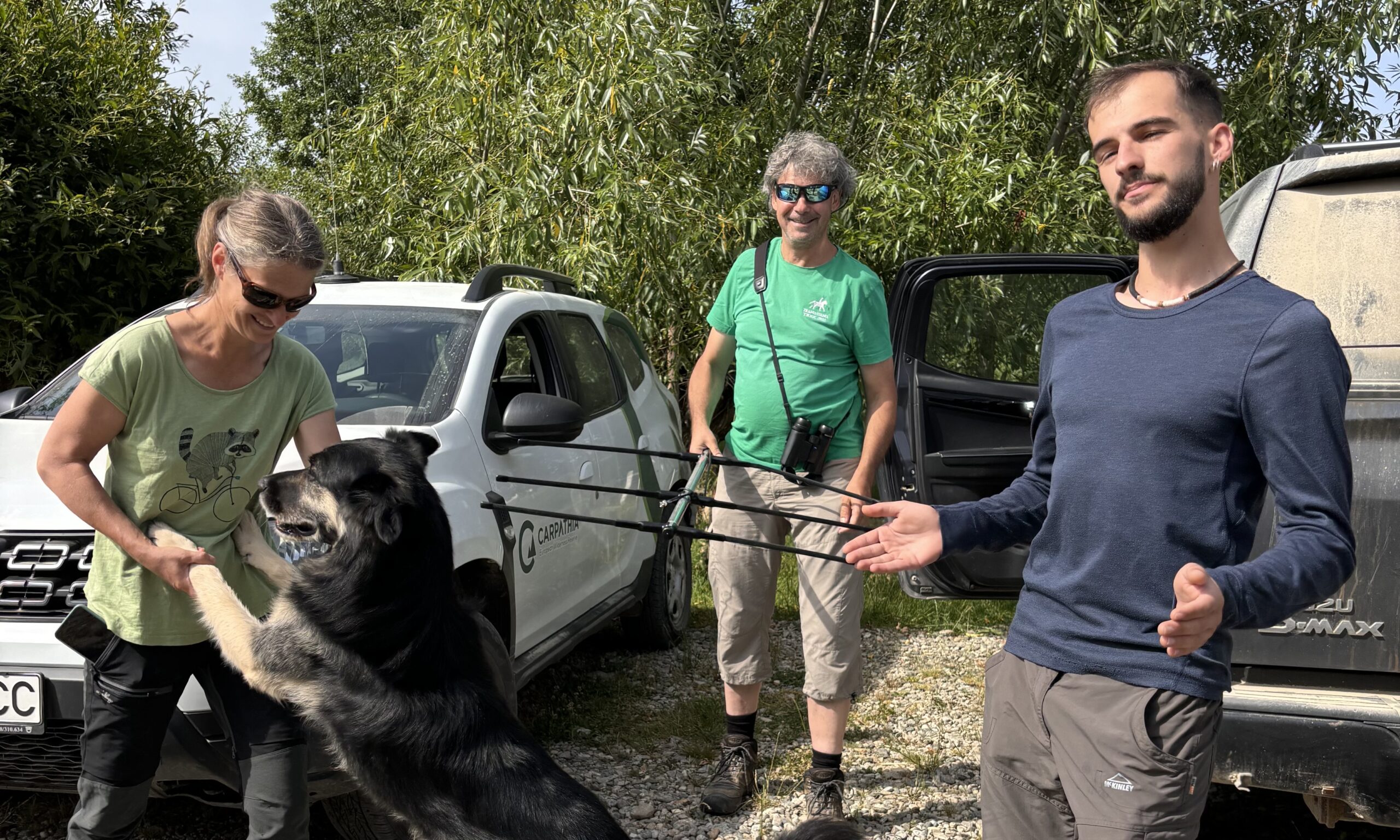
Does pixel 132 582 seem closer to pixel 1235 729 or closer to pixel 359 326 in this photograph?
pixel 359 326

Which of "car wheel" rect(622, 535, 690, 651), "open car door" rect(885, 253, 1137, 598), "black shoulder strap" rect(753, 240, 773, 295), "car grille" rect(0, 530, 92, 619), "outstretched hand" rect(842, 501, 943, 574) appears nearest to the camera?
"outstretched hand" rect(842, 501, 943, 574)

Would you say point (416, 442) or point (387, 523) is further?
point (416, 442)

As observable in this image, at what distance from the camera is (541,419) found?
12.9 feet

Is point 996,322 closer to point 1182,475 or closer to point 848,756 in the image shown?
point 848,756

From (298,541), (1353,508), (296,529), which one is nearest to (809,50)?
(1353,508)

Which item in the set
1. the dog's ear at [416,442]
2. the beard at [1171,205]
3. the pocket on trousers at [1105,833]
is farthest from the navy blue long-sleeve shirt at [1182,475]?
the dog's ear at [416,442]

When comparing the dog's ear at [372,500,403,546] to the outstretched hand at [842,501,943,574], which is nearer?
the outstretched hand at [842,501,943,574]

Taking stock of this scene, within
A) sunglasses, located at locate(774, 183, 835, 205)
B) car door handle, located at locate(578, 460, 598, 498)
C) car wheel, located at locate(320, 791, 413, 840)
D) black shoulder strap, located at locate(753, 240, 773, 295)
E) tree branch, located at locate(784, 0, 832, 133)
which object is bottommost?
car wheel, located at locate(320, 791, 413, 840)

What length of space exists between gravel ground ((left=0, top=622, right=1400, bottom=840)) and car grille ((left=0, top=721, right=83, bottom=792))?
2.92 ft

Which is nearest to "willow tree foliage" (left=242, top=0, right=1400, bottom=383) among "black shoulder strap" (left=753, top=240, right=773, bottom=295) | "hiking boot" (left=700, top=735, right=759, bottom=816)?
"black shoulder strap" (left=753, top=240, right=773, bottom=295)

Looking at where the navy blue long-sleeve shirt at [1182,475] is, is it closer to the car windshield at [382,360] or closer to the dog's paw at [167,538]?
the dog's paw at [167,538]

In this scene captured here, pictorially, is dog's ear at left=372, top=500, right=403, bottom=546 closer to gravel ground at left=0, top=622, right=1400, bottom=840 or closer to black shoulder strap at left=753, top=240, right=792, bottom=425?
black shoulder strap at left=753, top=240, right=792, bottom=425

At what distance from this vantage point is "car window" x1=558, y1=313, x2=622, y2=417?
5.52 metres

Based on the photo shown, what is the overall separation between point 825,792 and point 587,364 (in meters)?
2.61
